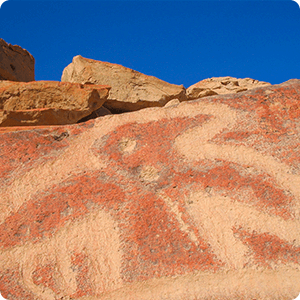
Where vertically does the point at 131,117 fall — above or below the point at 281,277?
above

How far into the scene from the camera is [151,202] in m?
1.60

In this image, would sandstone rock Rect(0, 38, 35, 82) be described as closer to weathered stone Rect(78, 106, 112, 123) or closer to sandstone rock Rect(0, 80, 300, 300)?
weathered stone Rect(78, 106, 112, 123)

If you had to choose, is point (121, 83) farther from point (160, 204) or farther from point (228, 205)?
point (228, 205)

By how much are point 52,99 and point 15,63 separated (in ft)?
3.13

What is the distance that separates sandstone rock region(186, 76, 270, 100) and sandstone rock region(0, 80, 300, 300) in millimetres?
1744

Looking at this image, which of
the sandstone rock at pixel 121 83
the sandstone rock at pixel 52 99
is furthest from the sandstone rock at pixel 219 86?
the sandstone rock at pixel 52 99

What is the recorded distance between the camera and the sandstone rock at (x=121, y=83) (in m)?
2.84

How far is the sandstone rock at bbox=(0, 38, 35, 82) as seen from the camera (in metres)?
2.92

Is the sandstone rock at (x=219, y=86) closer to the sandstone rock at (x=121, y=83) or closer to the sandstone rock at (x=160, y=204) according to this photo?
the sandstone rock at (x=121, y=83)

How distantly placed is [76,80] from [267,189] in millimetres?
1874

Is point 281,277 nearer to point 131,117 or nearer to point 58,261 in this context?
point 58,261

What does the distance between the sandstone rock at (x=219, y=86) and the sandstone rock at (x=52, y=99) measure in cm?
148

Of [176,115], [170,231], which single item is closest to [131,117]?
[176,115]

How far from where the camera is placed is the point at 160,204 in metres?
1.60
